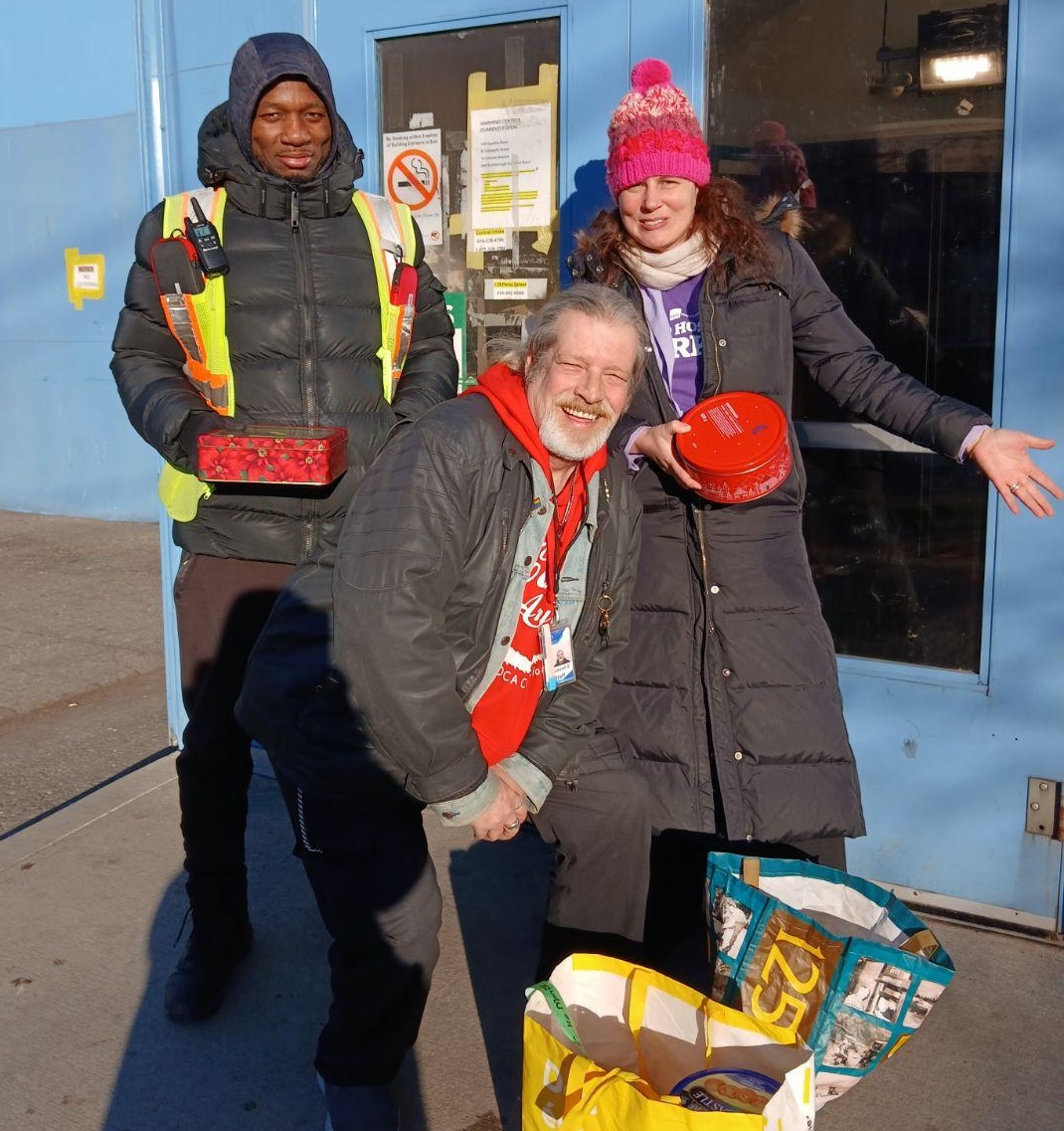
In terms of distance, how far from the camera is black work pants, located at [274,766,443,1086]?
8.14ft

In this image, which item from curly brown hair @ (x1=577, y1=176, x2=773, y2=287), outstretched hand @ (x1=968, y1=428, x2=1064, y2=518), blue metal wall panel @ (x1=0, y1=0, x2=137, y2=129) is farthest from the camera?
blue metal wall panel @ (x1=0, y1=0, x2=137, y2=129)

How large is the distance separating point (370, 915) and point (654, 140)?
1.67 metres

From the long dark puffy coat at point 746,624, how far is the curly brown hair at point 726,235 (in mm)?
31

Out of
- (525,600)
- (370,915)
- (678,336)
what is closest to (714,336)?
(678,336)

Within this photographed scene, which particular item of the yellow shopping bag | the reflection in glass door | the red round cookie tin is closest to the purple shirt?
the red round cookie tin

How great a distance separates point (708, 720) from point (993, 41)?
176 centimetres

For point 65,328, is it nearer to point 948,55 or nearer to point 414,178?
point 414,178

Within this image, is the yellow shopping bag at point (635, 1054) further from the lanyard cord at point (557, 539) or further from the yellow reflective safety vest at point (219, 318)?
the yellow reflective safety vest at point (219, 318)

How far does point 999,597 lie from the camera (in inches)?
125

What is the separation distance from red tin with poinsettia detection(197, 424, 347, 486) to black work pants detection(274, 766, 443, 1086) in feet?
2.05

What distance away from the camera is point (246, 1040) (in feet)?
9.69

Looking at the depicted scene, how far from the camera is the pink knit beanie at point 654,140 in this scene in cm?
265

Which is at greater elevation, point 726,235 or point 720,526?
point 726,235

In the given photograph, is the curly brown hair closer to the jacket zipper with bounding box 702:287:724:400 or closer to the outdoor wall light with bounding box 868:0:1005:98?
the jacket zipper with bounding box 702:287:724:400
